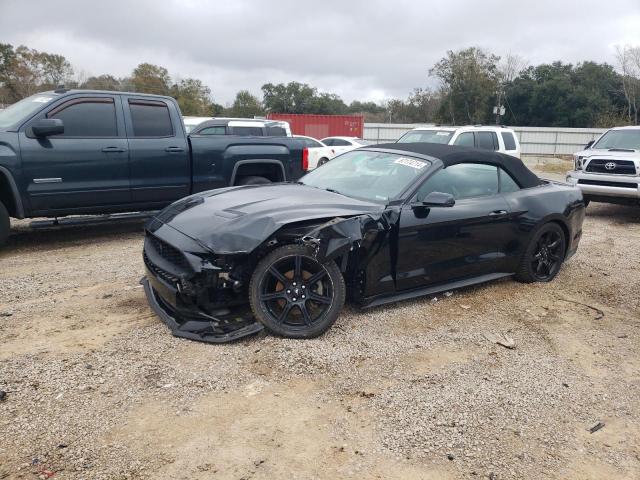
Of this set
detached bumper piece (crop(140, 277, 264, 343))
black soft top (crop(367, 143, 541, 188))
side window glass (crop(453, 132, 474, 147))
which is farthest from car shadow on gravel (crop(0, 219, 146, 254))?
side window glass (crop(453, 132, 474, 147))

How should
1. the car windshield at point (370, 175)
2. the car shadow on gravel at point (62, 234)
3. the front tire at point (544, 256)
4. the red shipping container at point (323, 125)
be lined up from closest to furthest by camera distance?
1. the car windshield at point (370, 175)
2. the front tire at point (544, 256)
3. the car shadow on gravel at point (62, 234)
4. the red shipping container at point (323, 125)

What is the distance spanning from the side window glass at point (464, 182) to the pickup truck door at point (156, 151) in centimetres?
392

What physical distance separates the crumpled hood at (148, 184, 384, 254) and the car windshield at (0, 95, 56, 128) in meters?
3.07

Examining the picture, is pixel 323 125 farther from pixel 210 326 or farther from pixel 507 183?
pixel 210 326

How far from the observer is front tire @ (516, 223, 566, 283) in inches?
210

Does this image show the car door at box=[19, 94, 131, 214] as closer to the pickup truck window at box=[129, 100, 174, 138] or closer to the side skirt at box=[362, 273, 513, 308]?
the pickup truck window at box=[129, 100, 174, 138]

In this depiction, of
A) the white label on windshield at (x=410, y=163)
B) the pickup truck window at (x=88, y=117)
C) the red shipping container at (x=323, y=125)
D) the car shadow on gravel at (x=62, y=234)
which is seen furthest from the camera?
the red shipping container at (x=323, y=125)

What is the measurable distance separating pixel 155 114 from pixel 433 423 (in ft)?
19.1

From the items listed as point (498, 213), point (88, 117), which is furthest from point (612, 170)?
point (88, 117)

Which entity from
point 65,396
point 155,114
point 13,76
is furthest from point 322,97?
point 65,396

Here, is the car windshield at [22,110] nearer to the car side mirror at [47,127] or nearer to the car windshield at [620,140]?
the car side mirror at [47,127]

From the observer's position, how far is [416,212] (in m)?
4.40

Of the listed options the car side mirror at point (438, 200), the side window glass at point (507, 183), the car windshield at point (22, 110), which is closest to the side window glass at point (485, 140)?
the side window glass at point (507, 183)

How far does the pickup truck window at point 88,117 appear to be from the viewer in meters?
6.34
